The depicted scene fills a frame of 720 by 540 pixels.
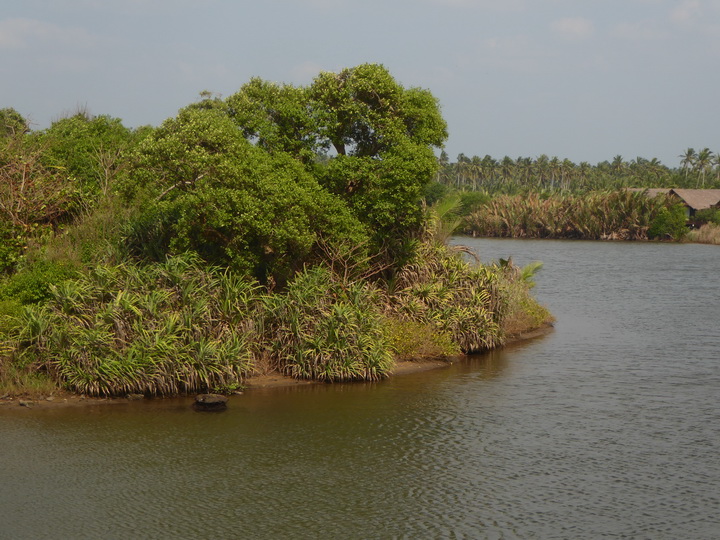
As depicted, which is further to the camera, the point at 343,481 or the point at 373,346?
the point at 373,346

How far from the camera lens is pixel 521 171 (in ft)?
559

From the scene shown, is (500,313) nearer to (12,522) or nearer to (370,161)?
(370,161)

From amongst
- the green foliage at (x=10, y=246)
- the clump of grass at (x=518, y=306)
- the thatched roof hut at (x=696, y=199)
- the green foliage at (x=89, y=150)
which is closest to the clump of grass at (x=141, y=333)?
the green foliage at (x=10, y=246)

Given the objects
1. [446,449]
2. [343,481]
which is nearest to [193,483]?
[343,481]

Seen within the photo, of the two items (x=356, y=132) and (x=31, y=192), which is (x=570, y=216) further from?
(x=31, y=192)

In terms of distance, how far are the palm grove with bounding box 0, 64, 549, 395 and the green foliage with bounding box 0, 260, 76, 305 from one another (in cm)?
6

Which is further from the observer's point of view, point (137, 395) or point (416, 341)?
point (416, 341)

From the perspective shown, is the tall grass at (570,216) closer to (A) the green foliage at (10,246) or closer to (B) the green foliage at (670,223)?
(B) the green foliage at (670,223)

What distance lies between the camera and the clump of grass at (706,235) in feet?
314

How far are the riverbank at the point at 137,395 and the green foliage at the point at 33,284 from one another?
322cm

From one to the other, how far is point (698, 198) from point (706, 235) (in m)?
10.7

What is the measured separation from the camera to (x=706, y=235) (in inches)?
3819

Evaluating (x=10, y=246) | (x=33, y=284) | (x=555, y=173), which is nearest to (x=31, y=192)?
(x=10, y=246)

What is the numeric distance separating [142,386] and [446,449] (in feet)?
26.4
